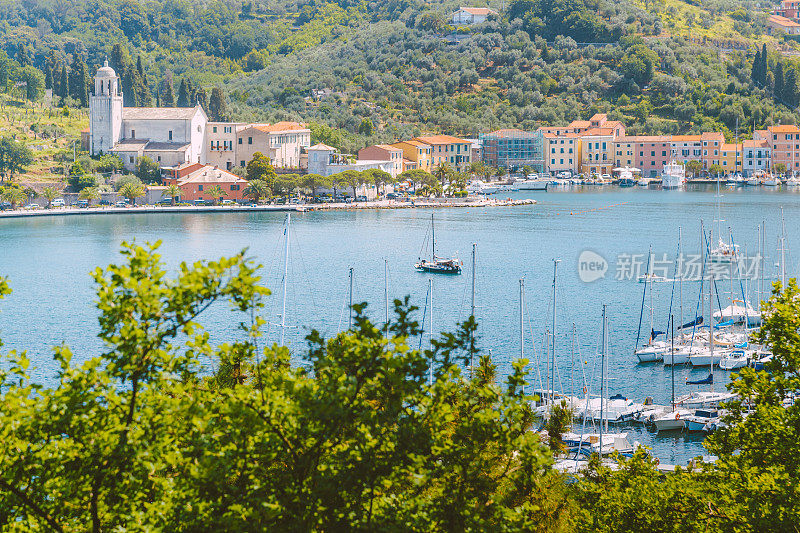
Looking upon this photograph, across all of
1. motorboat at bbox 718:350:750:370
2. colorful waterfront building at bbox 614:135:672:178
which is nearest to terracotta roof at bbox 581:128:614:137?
colorful waterfront building at bbox 614:135:672:178

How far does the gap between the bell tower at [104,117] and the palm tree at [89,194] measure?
4.56 metres

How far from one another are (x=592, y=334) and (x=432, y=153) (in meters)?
38.1

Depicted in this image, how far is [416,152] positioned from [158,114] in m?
13.1

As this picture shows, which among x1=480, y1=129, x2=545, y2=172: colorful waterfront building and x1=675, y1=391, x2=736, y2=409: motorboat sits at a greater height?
x1=480, y1=129, x2=545, y2=172: colorful waterfront building

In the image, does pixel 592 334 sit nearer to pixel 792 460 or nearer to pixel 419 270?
pixel 419 270

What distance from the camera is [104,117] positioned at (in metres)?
51.2

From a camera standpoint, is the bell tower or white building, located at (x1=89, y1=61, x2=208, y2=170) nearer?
white building, located at (x1=89, y1=61, x2=208, y2=170)

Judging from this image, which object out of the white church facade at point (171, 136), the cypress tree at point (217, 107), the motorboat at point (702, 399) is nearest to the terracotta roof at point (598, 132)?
the white church facade at point (171, 136)

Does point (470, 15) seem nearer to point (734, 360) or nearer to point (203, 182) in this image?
point (203, 182)

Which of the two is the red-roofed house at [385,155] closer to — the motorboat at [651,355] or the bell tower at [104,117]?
the bell tower at [104,117]

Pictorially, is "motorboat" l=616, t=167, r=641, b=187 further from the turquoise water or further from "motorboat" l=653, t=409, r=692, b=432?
"motorboat" l=653, t=409, r=692, b=432

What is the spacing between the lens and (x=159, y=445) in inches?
190

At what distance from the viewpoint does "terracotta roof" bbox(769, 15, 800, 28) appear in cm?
8756

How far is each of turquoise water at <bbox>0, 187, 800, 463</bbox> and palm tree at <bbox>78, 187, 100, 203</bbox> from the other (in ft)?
7.15
